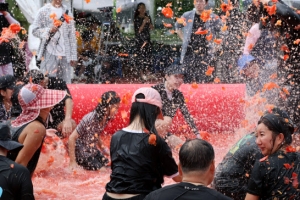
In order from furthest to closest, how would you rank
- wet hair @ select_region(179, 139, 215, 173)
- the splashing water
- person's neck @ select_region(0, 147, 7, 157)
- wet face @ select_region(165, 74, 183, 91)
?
1. wet face @ select_region(165, 74, 183, 91)
2. the splashing water
3. person's neck @ select_region(0, 147, 7, 157)
4. wet hair @ select_region(179, 139, 215, 173)

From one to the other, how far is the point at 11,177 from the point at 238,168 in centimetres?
191

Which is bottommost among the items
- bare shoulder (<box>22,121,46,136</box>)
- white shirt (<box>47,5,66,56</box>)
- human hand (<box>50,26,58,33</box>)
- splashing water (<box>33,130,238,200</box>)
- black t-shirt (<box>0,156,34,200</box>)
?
splashing water (<box>33,130,238,200</box>)

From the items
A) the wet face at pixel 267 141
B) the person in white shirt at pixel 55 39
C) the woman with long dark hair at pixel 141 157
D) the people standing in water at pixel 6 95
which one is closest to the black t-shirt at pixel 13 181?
the woman with long dark hair at pixel 141 157

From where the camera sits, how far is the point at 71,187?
6641 mm

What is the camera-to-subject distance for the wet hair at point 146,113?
4242mm

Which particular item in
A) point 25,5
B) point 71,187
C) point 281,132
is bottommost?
point 71,187

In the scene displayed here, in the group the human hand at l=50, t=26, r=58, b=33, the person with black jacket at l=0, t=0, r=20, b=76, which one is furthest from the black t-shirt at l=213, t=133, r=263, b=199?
the person with black jacket at l=0, t=0, r=20, b=76

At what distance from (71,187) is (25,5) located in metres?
5.79

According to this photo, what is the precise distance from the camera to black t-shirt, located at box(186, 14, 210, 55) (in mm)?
9461

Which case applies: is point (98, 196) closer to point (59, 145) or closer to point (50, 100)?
point (59, 145)

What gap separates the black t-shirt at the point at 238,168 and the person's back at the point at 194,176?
1537mm

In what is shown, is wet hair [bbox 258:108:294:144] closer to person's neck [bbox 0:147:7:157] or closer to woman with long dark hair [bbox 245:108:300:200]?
woman with long dark hair [bbox 245:108:300:200]

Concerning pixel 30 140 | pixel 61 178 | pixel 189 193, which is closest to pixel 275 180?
pixel 189 193

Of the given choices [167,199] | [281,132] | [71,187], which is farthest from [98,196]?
[167,199]
